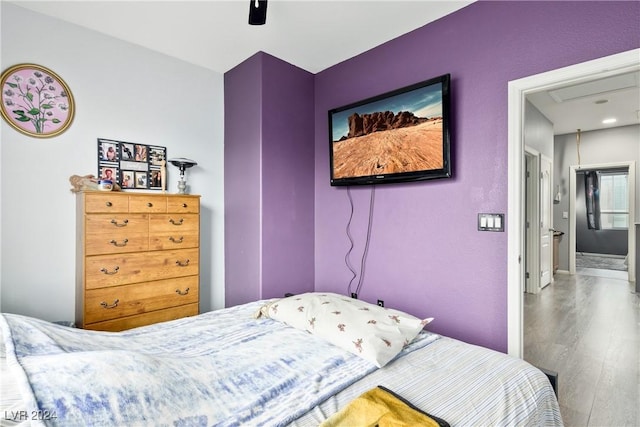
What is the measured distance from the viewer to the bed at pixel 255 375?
776 mm

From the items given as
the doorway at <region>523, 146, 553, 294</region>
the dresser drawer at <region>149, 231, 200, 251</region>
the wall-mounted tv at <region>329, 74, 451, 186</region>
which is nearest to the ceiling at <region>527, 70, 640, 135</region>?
the doorway at <region>523, 146, 553, 294</region>

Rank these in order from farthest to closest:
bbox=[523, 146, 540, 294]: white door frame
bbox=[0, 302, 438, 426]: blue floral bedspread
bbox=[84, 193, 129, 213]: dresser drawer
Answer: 1. bbox=[523, 146, 540, 294]: white door frame
2. bbox=[84, 193, 129, 213]: dresser drawer
3. bbox=[0, 302, 438, 426]: blue floral bedspread

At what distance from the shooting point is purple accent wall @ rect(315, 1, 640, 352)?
5.70 feet

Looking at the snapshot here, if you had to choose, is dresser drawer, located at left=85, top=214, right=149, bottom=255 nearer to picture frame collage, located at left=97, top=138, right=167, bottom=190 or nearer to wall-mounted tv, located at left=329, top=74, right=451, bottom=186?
picture frame collage, located at left=97, top=138, right=167, bottom=190

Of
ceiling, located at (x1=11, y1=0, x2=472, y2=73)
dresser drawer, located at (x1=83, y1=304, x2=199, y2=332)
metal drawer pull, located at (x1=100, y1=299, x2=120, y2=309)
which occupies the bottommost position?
dresser drawer, located at (x1=83, y1=304, x2=199, y2=332)

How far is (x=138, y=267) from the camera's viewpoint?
225 cm

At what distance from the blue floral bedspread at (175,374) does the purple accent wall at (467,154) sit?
31.3 inches

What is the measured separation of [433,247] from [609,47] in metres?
1.49

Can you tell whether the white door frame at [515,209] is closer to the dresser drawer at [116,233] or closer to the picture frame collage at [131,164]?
the dresser drawer at [116,233]

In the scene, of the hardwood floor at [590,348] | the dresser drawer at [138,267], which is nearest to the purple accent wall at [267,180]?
the dresser drawer at [138,267]

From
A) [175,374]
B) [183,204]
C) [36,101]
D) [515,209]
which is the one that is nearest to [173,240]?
[183,204]

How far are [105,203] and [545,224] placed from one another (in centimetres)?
589

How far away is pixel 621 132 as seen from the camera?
5379 millimetres

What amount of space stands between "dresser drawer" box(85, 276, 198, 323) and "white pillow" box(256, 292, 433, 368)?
1.01m
